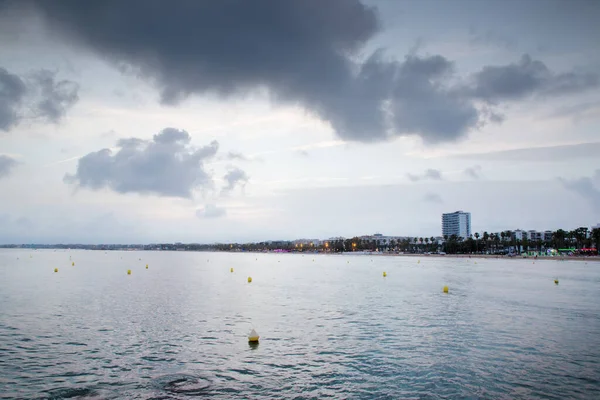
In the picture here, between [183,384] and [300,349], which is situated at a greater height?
[183,384]

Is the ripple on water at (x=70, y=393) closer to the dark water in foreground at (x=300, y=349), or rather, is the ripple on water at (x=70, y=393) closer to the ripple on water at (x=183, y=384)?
the dark water in foreground at (x=300, y=349)

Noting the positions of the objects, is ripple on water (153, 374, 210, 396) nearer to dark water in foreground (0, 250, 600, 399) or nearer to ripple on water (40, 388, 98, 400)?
dark water in foreground (0, 250, 600, 399)

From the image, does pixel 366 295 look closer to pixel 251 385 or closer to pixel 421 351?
pixel 421 351

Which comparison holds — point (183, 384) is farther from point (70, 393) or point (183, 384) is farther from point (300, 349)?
point (300, 349)

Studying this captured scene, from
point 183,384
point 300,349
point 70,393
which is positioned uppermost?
point 70,393

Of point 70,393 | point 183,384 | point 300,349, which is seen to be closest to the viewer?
point 70,393

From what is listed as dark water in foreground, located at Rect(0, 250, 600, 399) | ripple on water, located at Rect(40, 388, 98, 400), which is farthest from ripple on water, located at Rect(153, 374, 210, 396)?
ripple on water, located at Rect(40, 388, 98, 400)

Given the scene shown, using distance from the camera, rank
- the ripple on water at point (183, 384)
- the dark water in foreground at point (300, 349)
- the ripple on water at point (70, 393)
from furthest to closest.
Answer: the dark water in foreground at point (300, 349)
the ripple on water at point (183, 384)
the ripple on water at point (70, 393)

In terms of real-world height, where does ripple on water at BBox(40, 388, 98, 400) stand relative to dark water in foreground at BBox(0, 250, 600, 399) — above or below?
above

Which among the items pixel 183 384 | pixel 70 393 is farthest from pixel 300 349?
pixel 70 393

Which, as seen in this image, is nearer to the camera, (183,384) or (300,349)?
(183,384)

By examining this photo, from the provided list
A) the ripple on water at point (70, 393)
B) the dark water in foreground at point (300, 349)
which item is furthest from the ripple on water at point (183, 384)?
the ripple on water at point (70, 393)

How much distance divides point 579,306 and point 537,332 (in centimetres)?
1844

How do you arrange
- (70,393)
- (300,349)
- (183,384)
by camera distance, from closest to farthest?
Result: (70,393) < (183,384) < (300,349)
